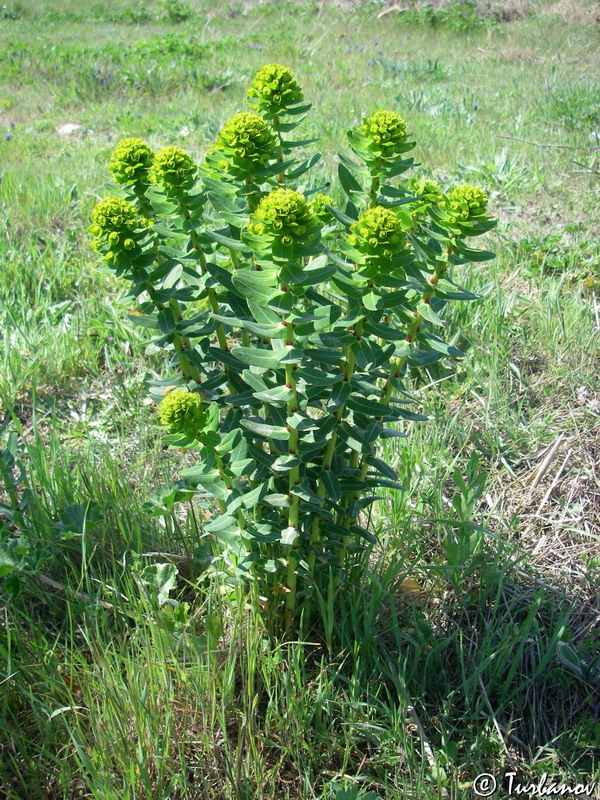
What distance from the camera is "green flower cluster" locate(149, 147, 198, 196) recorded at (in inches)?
57.6

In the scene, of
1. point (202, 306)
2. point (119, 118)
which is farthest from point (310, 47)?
point (202, 306)

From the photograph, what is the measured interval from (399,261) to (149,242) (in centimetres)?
62

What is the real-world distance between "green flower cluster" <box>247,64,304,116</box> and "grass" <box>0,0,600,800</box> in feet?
3.87

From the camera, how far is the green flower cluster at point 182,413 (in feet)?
4.80

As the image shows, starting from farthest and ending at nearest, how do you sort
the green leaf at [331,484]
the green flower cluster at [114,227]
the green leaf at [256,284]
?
the green leaf at [331,484], the green flower cluster at [114,227], the green leaf at [256,284]

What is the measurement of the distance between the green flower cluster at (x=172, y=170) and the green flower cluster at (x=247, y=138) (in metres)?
0.09

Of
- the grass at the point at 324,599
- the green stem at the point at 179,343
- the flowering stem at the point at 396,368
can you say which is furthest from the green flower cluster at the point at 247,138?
the grass at the point at 324,599

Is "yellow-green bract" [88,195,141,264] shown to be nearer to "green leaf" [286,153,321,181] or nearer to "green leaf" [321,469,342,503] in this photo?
"green leaf" [286,153,321,181]

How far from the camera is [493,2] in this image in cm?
1259

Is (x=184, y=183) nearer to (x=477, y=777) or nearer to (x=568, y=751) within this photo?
(x=477, y=777)

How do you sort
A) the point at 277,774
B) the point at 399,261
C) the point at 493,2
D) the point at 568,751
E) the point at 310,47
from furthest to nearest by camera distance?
the point at 493,2, the point at 310,47, the point at 568,751, the point at 277,774, the point at 399,261

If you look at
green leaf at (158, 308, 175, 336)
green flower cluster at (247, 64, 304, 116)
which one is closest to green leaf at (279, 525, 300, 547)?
green leaf at (158, 308, 175, 336)

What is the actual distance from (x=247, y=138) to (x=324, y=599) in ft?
4.08

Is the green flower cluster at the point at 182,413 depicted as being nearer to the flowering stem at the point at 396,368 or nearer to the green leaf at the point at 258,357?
the green leaf at the point at 258,357
